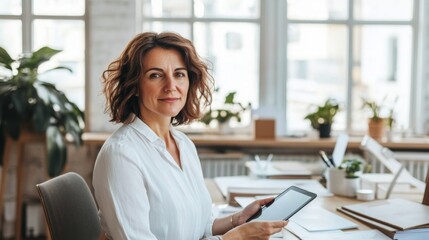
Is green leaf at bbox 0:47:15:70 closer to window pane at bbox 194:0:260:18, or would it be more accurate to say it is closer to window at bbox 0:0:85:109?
window at bbox 0:0:85:109

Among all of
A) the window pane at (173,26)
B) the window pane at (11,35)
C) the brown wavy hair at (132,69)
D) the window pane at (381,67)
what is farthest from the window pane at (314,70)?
the brown wavy hair at (132,69)

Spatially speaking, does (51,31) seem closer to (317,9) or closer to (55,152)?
(55,152)

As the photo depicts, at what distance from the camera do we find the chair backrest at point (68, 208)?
77.9 inches

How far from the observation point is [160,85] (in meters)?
1.93

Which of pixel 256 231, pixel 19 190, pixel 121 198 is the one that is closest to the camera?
pixel 121 198

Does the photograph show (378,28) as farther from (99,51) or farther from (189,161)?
(189,161)

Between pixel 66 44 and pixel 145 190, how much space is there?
10.2 feet

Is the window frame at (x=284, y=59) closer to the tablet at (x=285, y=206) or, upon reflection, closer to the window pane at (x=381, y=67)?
the window pane at (x=381, y=67)

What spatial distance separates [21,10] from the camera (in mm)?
4586

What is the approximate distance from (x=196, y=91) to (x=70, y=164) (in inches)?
104

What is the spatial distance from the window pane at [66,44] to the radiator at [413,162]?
7.48 feet

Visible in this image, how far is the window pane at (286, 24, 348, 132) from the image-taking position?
477 cm

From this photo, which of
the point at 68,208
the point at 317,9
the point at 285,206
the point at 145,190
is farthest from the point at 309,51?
the point at 145,190

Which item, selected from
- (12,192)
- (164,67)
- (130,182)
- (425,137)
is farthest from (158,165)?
(425,137)
